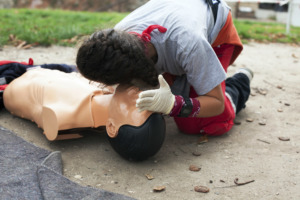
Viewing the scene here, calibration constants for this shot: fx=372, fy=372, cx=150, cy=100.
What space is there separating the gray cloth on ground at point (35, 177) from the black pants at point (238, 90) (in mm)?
1105

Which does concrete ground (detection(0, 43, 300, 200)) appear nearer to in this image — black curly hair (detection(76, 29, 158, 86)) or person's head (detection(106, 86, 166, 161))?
person's head (detection(106, 86, 166, 161))

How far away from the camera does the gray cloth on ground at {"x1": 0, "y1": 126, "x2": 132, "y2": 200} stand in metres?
1.42

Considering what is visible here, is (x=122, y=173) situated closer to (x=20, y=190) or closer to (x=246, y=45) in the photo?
(x=20, y=190)

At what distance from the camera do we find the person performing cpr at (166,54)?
1524 mm

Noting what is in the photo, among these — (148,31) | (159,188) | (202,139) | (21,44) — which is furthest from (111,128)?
(21,44)

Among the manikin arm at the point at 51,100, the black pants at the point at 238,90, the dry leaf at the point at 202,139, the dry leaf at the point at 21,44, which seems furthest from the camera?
the dry leaf at the point at 21,44

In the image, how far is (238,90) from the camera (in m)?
2.34

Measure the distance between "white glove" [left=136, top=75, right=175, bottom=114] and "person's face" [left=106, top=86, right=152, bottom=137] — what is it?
0.20 ft

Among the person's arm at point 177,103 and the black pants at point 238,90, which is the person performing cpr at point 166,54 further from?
the black pants at point 238,90

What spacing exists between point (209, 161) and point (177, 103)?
1.18ft

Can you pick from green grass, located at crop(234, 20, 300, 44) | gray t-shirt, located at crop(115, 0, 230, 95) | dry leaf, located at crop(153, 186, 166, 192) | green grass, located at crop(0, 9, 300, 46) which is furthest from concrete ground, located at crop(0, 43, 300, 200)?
green grass, located at crop(234, 20, 300, 44)

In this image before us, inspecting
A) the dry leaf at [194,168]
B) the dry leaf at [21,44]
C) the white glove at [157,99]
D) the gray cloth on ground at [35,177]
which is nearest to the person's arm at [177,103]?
the white glove at [157,99]

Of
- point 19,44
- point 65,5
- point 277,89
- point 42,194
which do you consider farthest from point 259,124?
point 65,5

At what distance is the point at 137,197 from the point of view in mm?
1494
